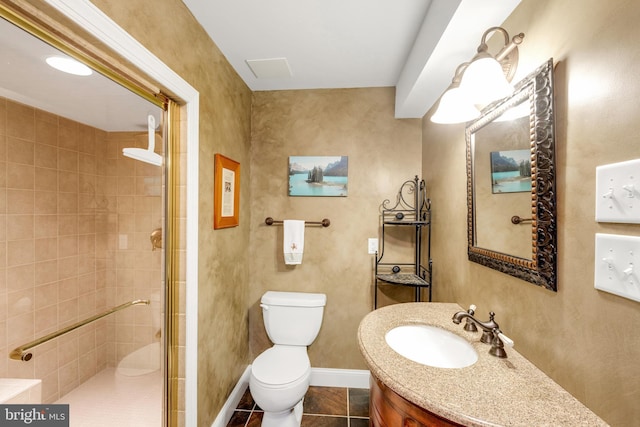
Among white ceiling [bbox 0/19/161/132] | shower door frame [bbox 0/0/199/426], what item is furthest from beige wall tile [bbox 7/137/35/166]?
shower door frame [bbox 0/0/199/426]

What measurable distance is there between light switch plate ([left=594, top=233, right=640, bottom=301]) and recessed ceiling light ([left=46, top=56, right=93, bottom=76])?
169 centimetres

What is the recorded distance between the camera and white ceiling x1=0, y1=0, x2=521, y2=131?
0.88m

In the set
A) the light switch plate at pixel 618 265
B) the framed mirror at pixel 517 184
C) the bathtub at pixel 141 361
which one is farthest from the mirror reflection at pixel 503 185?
the bathtub at pixel 141 361

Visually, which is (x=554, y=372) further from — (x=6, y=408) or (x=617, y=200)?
(x=6, y=408)

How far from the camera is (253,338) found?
2.20 metres

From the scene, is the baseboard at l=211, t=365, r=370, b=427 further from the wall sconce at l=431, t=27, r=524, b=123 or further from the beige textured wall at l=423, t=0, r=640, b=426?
the wall sconce at l=431, t=27, r=524, b=123

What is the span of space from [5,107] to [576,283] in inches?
72.0

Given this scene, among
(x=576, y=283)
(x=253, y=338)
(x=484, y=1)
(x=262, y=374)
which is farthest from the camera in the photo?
(x=253, y=338)

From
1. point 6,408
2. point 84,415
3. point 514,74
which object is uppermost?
point 514,74

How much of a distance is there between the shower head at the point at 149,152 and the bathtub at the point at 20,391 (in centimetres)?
89

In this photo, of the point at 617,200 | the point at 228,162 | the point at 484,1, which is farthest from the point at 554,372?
the point at 228,162

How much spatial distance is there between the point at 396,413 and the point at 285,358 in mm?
1059

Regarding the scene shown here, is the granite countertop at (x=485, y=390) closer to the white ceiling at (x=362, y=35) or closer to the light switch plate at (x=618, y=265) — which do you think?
the light switch plate at (x=618, y=265)

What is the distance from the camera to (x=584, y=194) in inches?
29.4
